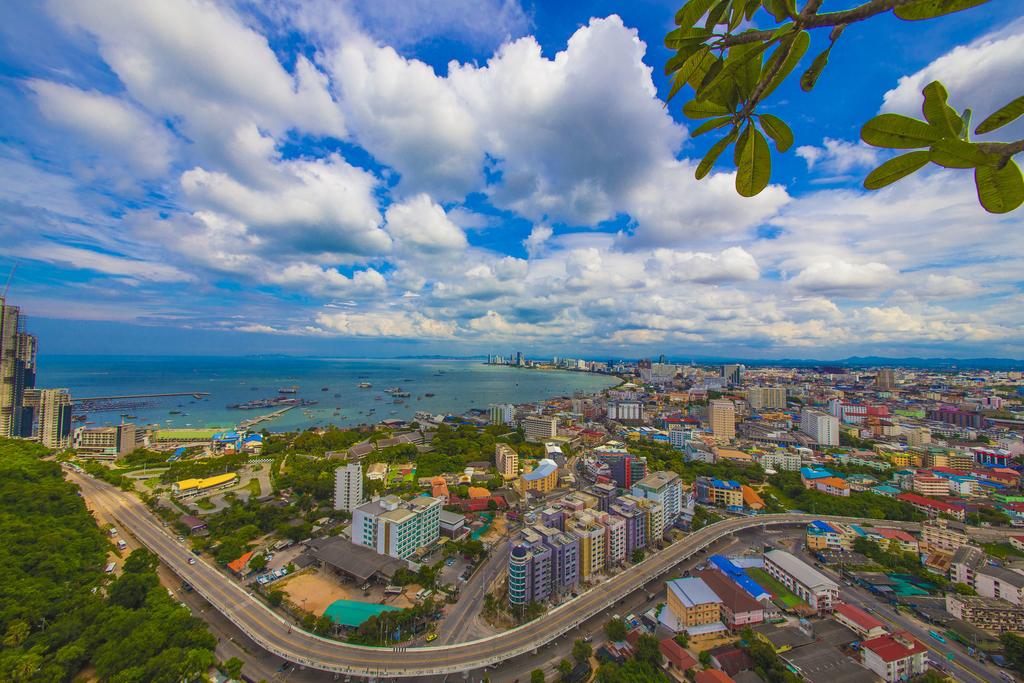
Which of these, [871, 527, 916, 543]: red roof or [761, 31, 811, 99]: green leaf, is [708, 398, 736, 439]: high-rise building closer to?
[871, 527, 916, 543]: red roof

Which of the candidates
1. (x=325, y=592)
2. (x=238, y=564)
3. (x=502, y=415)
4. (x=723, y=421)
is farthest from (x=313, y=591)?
(x=723, y=421)

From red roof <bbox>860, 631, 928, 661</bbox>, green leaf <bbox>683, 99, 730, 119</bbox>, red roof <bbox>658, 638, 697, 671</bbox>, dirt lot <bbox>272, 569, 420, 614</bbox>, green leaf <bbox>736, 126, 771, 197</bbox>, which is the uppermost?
green leaf <bbox>683, 99, 730, 119</bbox>

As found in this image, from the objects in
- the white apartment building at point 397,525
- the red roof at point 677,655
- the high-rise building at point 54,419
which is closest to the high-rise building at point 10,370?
the high-rise building at point 54,419

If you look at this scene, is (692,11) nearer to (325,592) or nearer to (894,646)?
(894,646)

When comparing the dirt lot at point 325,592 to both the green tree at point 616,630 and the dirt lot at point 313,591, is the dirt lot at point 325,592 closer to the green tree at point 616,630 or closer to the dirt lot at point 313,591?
the dirt lot at point 313,591

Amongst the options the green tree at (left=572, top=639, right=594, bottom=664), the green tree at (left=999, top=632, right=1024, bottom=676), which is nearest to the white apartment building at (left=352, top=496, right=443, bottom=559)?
the green tree at (left=572, top=639, right=594, bottom=664)

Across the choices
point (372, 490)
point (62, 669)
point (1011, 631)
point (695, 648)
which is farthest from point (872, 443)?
point (62, 669)
